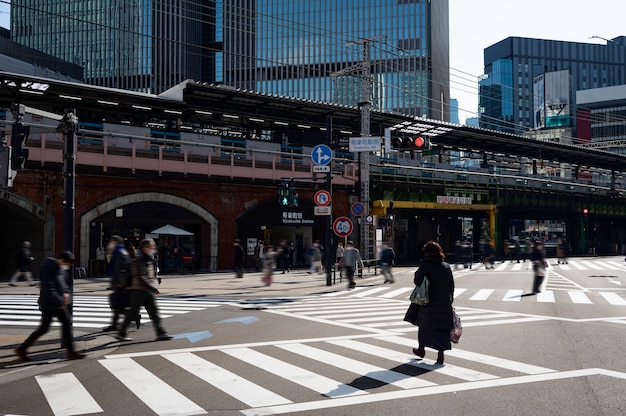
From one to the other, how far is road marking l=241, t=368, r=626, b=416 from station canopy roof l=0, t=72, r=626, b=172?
56.6 ft

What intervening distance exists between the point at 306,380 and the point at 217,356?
2237mm

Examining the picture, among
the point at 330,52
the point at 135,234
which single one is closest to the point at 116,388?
the point at 135,234

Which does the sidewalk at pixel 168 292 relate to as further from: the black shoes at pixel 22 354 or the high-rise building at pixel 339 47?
the high-rise building at pixel 339 47

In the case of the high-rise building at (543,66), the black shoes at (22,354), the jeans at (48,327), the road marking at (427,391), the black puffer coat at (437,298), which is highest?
the high-rise building at (543,66)

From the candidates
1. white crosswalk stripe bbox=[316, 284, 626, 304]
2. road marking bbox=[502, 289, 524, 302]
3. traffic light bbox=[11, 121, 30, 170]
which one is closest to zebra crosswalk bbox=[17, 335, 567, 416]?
traffic light bbox=[11, 121, 30, 170]

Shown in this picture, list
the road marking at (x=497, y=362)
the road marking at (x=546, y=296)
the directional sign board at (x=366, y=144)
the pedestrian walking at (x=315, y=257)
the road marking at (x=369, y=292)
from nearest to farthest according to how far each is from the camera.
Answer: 1. the road marking at (x=497, y=362)
2. the road marking at (x=546, y=296)
3. the road marking at (x=369, y=292)
4. the directional sign board at (x=366, y=144)
5. the pedestrian walking at (x=315, y=257)

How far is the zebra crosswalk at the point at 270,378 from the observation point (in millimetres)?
6391

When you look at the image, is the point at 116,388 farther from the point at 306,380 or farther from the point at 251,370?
the point at 306,380

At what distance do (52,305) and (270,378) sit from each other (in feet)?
12.6

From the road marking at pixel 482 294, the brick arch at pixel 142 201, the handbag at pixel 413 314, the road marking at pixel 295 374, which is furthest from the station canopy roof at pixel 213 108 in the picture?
the road marking at pixel 295 374

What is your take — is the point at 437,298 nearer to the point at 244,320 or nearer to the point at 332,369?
the point at 332,369

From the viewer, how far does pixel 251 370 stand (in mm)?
8055

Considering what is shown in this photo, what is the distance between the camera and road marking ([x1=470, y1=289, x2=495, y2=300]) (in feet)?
58.9

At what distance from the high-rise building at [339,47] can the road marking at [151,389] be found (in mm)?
90410
